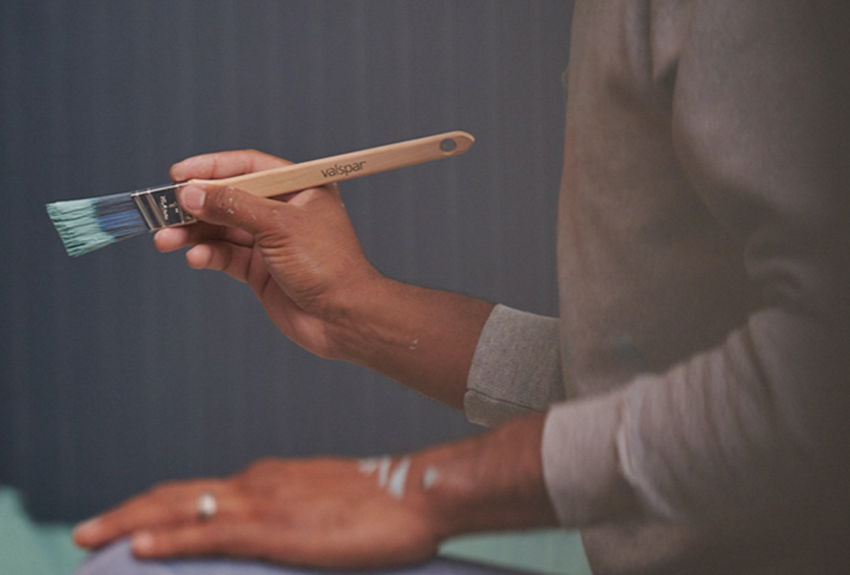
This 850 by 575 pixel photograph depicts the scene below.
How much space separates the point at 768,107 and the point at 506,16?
783 mm

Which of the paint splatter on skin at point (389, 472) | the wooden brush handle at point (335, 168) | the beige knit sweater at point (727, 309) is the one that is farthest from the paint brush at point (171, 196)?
the paint splatter on skin at point (389, 472)

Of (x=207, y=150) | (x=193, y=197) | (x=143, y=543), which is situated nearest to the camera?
(x=143, y=543)

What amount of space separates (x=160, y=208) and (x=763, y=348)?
425 millimetres

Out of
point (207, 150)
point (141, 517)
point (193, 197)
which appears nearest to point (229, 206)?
point (193, 197)

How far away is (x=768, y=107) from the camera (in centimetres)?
26

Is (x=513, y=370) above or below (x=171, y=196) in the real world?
below

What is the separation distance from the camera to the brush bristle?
0.50 meters

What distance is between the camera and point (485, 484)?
0.26m

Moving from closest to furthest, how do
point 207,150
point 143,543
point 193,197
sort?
point 143,543
point 193,197
point 207,150

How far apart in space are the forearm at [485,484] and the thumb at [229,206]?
301 millimetres

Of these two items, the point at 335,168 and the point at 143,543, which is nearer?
the point at 143,543

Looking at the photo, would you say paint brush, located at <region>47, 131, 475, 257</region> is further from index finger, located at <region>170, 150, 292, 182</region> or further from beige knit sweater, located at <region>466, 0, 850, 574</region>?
beige knit sweater, located at <region>466, 0, 850, 574</region>

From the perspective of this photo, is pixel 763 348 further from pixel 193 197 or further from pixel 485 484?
pixel 193 197

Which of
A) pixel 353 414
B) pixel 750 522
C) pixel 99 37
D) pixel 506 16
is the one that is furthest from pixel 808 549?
pixel 99 37
